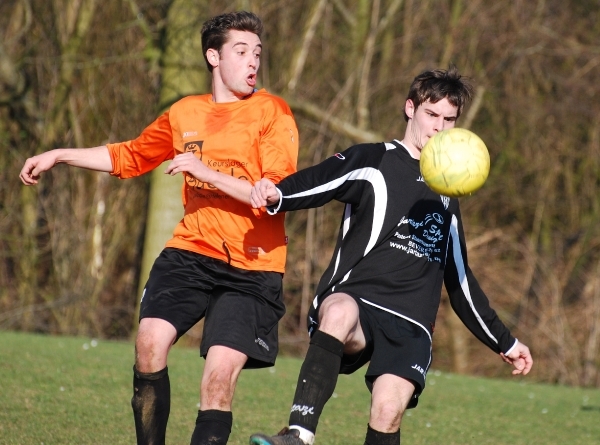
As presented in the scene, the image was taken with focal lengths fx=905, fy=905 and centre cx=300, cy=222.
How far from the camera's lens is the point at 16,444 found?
4.68 meters

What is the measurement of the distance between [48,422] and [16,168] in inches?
323

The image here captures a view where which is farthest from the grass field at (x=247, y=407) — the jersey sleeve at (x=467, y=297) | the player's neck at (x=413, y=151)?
the player's neck at (x=413, y=151)

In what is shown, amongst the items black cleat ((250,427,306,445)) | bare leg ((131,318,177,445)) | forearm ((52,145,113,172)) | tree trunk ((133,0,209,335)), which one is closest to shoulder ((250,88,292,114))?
forearm ((52,145,113,172))

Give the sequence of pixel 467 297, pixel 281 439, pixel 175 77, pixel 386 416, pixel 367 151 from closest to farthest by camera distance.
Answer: pixel 281 439 < pixel 386 416 < pixel 367 151 < pixel 467 297 < pixel 175 77

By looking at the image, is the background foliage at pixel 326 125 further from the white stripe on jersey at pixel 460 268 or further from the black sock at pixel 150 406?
the black sock at pixel 150 406

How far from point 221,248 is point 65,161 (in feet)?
3.29

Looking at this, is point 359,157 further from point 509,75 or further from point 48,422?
→ point 509,75

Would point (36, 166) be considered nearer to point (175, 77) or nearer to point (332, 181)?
point (332, 181)

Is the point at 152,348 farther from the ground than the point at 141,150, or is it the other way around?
the point at 141,150

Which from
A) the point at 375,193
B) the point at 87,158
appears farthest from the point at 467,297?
the point at 87,158

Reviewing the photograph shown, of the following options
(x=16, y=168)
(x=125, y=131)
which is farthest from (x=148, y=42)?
(x=16, y=168)

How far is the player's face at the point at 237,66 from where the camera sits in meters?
4.39

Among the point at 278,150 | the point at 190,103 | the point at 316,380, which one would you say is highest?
the point at 190,103

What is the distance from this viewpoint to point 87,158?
15.2 ft
